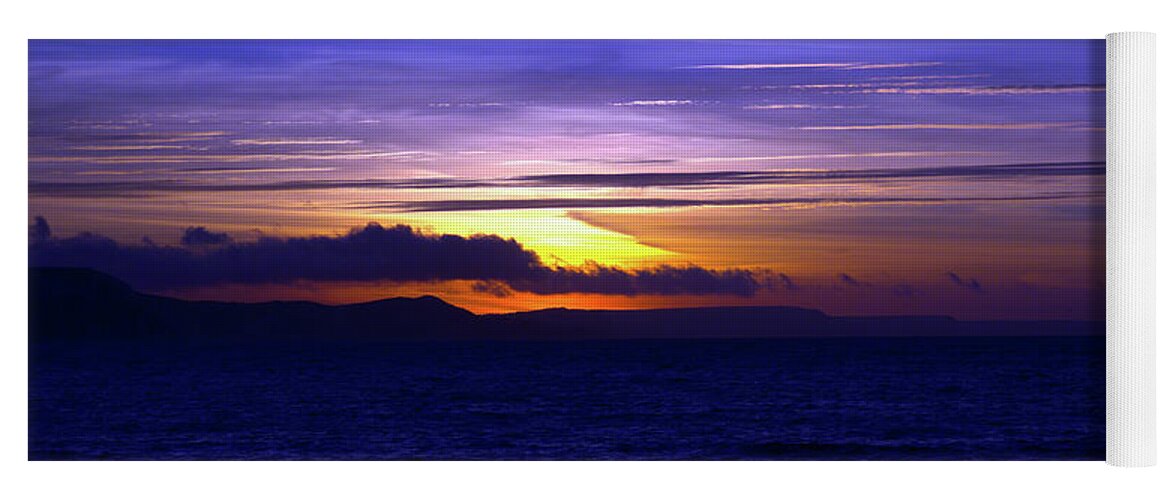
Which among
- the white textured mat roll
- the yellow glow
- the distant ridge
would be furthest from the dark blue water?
the yellow glow

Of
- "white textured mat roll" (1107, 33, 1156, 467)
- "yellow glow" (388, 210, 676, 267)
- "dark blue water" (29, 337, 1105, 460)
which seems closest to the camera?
"white textured mat roll" (1107, 33, 1156, 467)

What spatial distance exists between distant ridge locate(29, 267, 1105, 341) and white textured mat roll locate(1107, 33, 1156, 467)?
3.96 feet

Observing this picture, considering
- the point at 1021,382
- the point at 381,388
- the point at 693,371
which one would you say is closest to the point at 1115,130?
the point at 1021,382

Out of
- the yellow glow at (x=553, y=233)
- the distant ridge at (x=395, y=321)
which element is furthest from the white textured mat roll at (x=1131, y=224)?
the yellow glow at (x=553, y=233)

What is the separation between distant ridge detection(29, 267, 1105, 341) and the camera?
31.0 feet

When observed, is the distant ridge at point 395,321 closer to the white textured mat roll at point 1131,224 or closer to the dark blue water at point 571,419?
the dark blue water at point 571,419

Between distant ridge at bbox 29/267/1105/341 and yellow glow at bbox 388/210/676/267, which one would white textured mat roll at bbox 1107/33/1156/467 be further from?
yellow glow at bbox 388/210/676/267

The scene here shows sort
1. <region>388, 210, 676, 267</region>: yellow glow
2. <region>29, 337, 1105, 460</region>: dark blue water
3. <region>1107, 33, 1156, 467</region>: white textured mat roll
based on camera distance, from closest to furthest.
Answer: <region>1107, 33, 1156, 467</region>: white textured mat roll < <region>29, 337, 1105, 460</region>: dark blue water < <region>388, 210, 676, 267</region>: yellow glow

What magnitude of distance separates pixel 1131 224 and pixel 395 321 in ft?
18.9

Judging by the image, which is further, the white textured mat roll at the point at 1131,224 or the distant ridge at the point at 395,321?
the distant ridge at the point at 395,321

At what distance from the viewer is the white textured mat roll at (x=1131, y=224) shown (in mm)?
7480

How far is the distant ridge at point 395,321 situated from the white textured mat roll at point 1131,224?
1207 millimetres
